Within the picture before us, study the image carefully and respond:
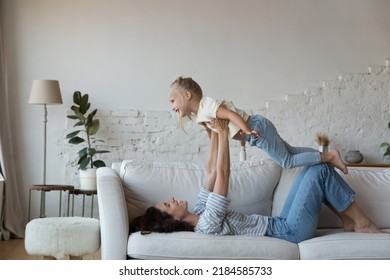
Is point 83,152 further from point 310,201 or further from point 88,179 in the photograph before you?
point 310,201

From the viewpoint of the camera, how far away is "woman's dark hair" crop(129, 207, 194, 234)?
372cm

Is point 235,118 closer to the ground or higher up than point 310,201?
higher up

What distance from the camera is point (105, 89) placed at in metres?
7.33

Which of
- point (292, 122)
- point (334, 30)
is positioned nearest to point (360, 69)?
point (334, 30)

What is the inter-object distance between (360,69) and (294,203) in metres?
4.15

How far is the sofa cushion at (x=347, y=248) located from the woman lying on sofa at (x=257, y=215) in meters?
0.15

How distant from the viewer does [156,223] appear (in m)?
3.74

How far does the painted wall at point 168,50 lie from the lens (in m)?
7.25

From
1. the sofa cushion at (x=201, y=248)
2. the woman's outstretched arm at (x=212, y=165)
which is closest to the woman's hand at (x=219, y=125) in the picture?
the woman's outstretched arm at (x=212, y=165)

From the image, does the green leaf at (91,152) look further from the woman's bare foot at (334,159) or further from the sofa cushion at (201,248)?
the woman's bare foot at (334,159)

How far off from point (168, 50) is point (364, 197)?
3685 mm

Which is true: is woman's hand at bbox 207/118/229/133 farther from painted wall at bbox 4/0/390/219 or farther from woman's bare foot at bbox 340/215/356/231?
painted wall at bbox 4/0/390/219

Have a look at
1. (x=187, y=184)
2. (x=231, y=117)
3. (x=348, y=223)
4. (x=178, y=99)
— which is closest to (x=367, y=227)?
(x=348, y=223)
